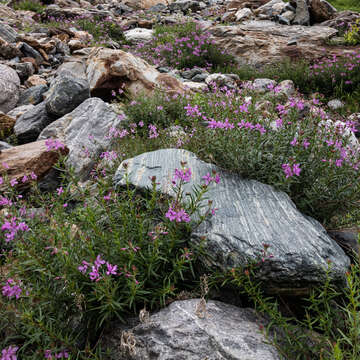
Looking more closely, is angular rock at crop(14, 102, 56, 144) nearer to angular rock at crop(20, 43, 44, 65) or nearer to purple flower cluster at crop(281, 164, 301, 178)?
angular rock at crop(20, 43, 44, 65)

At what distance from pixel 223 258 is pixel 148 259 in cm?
61

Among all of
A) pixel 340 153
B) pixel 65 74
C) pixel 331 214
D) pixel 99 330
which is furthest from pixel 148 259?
pixel 65 74

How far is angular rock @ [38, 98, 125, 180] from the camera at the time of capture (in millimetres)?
4852

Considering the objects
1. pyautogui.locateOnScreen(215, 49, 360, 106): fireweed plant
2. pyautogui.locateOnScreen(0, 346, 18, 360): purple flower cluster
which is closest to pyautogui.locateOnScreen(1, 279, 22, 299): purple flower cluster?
pyautogui.locateOnScreen(0, 346, 18, 360): purple flower cluster

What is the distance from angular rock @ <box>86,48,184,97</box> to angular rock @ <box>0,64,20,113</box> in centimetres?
181

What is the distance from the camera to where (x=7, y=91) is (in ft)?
22.7

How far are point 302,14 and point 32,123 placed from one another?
13.2m

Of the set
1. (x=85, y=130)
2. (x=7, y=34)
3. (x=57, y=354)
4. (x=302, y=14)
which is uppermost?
(x=302, y=14)

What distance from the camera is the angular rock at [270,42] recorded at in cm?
967

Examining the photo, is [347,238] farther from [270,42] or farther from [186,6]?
[186,6]

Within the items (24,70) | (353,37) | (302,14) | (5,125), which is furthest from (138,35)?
(5,125)

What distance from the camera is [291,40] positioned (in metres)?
10.2

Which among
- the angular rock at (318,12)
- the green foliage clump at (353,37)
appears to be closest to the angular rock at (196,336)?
the green foliage clump at (353,37)

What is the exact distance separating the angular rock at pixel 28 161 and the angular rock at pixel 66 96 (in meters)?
1.59
